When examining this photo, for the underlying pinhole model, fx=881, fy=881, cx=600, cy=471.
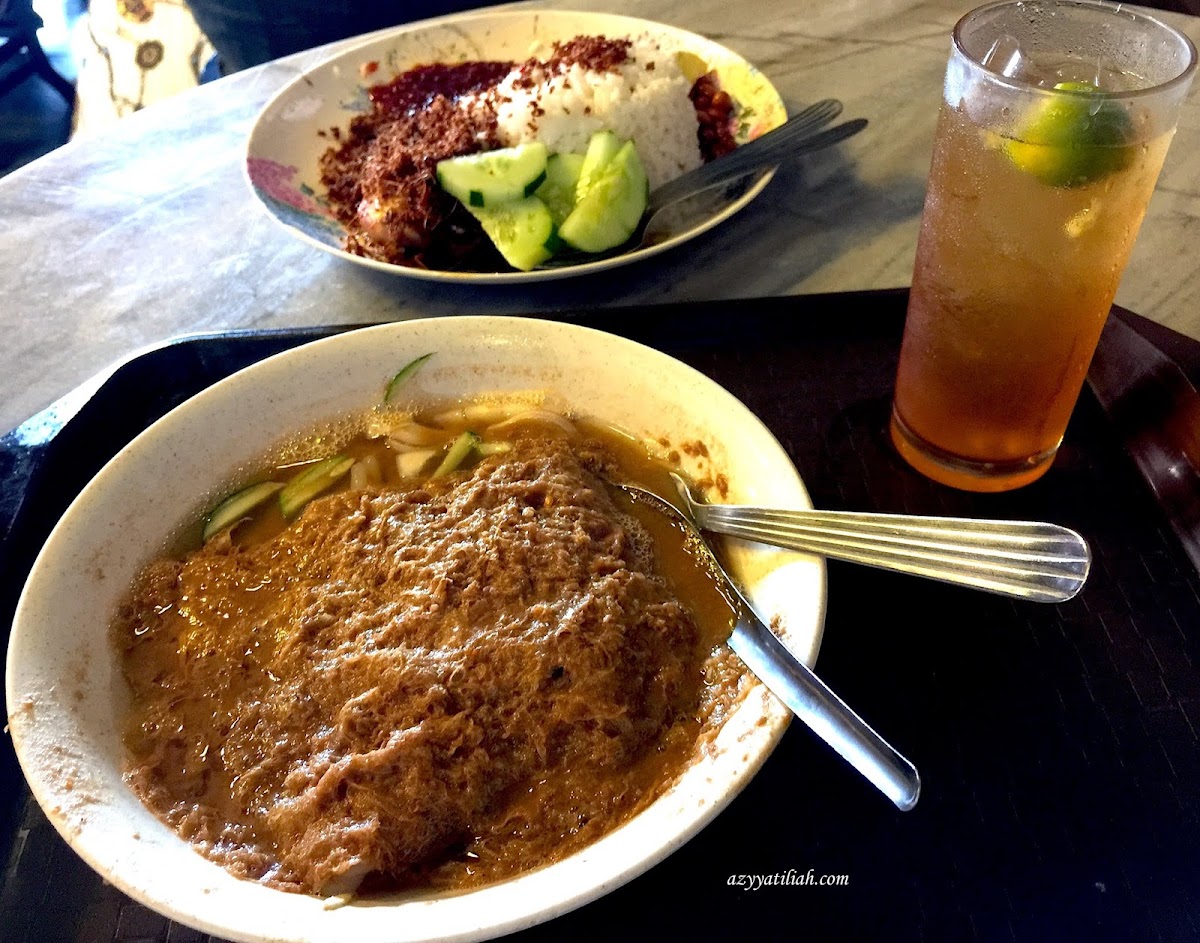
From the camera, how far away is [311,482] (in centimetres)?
138

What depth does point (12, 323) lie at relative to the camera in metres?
1.96

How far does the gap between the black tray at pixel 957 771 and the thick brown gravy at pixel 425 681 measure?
0.11 metres

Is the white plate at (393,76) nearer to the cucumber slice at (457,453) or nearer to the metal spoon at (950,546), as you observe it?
the cucumber slice at (457,453)

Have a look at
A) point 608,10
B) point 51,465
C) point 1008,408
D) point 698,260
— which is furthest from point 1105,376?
point 608,10

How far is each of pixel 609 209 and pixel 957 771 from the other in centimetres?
132

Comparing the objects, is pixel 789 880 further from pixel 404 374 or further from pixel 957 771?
pixel 404 374

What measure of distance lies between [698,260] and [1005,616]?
1106mm

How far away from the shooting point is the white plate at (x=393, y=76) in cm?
192

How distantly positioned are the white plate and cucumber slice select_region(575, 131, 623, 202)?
9.2 inches

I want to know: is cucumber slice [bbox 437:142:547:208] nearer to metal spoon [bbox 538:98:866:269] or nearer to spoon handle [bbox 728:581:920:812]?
metal spoon [bbox 538:98:866:269]

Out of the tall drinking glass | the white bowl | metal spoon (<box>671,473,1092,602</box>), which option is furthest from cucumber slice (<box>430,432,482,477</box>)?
the tall drinking glass

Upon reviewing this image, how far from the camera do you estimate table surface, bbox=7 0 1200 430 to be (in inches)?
75.1

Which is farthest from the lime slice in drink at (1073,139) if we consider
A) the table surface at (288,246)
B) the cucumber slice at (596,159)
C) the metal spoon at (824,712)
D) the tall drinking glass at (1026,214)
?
the cucumber slice at (596,159)

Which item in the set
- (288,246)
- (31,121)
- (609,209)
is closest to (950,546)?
(609,209)
